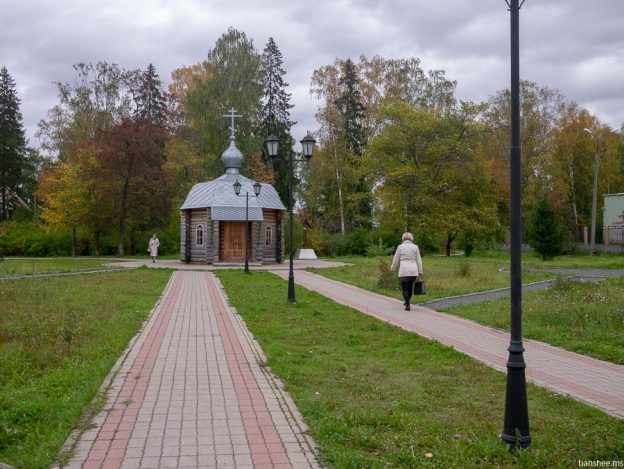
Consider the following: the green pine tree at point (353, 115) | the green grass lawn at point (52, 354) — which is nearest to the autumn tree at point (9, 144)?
the green pine tree at point (353, 115)

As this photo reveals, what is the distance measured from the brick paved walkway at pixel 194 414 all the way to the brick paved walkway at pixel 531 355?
3057mm

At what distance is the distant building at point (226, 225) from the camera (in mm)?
33281

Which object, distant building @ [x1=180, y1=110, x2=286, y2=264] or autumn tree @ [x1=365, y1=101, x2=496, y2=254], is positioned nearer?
autumn tree @ [x1=365, y1=101, x2=496, y2=254]

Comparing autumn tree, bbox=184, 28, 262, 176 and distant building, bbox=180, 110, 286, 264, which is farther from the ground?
autumn tree, bbox=184, 28, 262, 176

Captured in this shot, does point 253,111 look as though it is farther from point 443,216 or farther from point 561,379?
point 561,379

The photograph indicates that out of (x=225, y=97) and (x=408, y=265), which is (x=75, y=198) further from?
(x=408, y=265)

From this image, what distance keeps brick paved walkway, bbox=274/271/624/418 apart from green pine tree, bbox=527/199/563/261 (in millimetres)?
24082

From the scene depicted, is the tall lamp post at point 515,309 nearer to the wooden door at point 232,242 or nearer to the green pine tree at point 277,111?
the wooden door at point 232,242

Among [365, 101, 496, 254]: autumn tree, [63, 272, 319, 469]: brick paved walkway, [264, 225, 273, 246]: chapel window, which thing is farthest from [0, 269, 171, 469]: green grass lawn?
[264, 225, 273, 246]: chapel window

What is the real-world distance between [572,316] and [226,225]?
24725mm

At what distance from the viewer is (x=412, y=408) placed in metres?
5.81

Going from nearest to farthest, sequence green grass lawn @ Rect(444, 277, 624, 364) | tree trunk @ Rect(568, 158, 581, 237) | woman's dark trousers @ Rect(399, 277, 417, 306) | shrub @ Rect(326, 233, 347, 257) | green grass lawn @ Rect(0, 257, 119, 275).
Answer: green grass lawn @ Rect(444, 277, 624, 364), woman's dark trousers @ Rect(399, 277, 417, 306), green grass lawn @ Rect(0, 257, 119, 275), shrub @ Rect(326, 233, 347, 257), tree trunk @ Rect(568, 158, 581, 237)

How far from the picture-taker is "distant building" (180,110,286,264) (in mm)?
33281

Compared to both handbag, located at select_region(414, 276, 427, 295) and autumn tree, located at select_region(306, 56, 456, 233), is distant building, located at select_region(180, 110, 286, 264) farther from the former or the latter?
handbag, located at select_region(414, 276, 427, 295)
